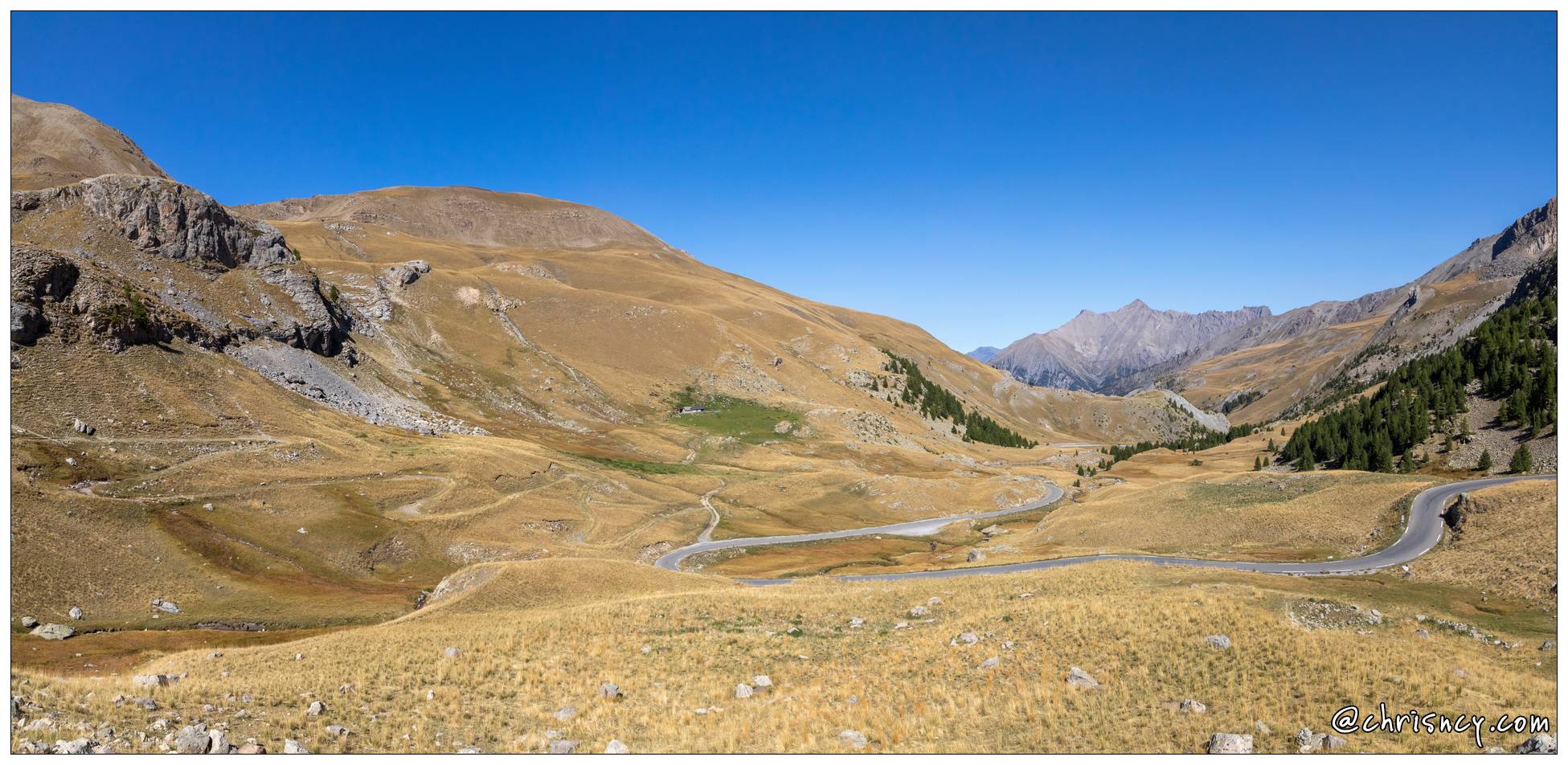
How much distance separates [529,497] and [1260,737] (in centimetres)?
8913

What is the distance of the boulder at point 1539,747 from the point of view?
16.9 m

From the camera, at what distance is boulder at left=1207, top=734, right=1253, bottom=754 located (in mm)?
18266

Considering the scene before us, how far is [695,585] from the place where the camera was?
175 feet

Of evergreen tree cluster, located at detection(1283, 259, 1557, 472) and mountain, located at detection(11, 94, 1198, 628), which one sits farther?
evergreen tree cluster, located at detection(1283, 259, 1557, 472)

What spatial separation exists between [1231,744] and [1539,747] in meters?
6.84

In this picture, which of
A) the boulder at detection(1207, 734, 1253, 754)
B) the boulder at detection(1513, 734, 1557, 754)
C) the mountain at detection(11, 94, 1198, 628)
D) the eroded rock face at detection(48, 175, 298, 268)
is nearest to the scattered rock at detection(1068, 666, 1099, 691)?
the boulder at detection(1207, 734, 1253, 754)

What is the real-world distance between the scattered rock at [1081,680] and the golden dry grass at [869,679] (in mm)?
448

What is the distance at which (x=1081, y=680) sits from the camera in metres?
24.2

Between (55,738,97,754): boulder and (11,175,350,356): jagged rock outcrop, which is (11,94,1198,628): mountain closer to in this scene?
(11,175,350,356): jagged rock outcrop

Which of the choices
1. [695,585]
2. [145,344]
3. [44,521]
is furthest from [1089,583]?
[145,344]

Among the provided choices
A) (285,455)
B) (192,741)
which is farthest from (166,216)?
(192,741)

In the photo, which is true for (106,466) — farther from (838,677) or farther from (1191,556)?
(1191,556)

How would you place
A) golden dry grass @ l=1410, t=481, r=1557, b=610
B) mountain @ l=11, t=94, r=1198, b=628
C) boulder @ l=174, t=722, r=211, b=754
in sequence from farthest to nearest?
mountain @ l=11, t=94, r=1198, b=628 → golden dry grass @ l=1410, t=481, r=1557, b=610 → boulder @ l=174, t=722, r=211, b=754

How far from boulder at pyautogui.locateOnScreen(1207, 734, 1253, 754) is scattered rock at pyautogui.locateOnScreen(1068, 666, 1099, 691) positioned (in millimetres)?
5179
